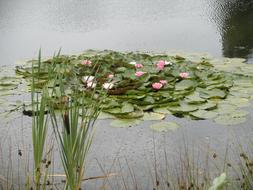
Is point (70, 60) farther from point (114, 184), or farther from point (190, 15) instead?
point (190, 15)

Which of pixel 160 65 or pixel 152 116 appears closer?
pixel 152 116

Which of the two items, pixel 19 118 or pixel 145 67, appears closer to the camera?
pixel 19 118

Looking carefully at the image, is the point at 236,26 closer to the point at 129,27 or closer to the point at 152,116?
the point at 129,27

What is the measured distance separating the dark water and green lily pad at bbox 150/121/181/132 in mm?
1921

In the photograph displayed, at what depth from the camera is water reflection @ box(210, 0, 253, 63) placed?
4.71m

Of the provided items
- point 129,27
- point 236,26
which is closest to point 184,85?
point 236,26

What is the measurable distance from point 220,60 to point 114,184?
2.41 m

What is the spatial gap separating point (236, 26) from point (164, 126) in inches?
154

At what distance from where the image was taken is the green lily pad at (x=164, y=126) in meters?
2.70

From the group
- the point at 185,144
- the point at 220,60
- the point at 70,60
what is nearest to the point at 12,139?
the point at 185,144

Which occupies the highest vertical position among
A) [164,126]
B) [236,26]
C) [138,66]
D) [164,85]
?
[236,26]

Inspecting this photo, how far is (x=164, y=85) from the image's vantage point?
3369 mm

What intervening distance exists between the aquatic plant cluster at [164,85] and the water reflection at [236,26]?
2.10ft

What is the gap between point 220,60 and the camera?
4164mm
